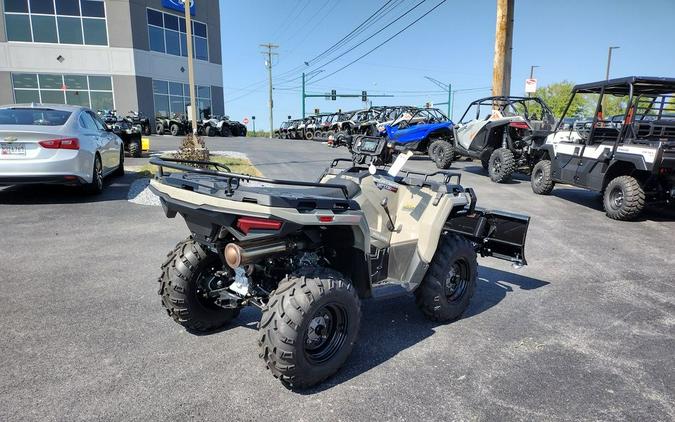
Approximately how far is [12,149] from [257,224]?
20.8 ft

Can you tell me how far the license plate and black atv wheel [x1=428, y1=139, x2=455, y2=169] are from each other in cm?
1073

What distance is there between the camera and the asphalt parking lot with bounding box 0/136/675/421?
2686 mm

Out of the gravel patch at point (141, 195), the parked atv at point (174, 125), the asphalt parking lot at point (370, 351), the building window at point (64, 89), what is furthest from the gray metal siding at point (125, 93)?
the asphalt parking lot at point (370, 351)

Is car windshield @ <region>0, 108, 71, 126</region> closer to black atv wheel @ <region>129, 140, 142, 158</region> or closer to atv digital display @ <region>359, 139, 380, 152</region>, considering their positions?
atv digital display @ <region>359, 139, 380, 152</region>

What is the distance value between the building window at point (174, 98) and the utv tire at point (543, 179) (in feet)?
91.2

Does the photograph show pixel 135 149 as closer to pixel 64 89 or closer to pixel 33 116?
pixel 33 116

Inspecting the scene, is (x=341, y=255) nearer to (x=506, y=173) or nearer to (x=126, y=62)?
(x=506, y=173)

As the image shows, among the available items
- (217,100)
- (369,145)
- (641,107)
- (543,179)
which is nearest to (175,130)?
(217,100)

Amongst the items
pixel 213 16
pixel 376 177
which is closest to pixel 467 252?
pixel 376 177

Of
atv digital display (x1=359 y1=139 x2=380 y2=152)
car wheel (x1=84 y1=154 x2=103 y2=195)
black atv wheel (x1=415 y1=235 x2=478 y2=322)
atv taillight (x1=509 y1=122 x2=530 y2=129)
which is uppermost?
atv taillight (x1=509 y1=122 x2=530 y2=129)

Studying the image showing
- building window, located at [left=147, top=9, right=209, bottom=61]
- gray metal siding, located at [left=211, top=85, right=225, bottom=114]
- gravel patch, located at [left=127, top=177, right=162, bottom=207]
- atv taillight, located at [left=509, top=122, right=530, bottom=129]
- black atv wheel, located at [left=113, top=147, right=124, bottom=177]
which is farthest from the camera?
gray metal siding, located at [left=211, top=85, right=225, bottom=114]

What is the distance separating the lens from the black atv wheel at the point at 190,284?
10.7 feet

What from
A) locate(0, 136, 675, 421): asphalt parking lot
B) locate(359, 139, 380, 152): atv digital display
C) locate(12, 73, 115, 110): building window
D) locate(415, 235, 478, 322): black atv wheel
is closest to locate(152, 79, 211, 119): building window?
locate(12, 73, 115, 110): building window

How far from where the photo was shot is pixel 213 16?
36.7m
